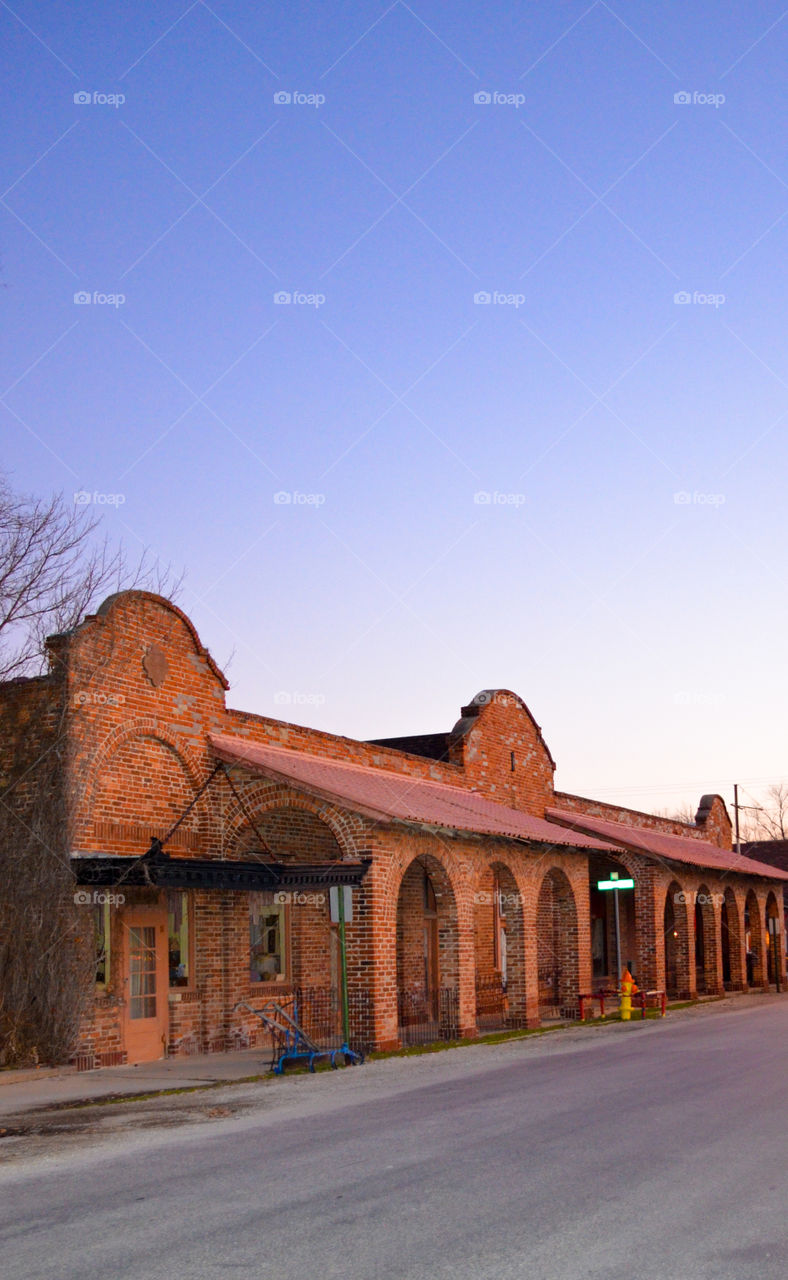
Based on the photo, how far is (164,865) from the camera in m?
17.6

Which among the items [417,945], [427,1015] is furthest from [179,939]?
[427,1015]

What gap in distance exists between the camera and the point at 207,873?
18.3 metres

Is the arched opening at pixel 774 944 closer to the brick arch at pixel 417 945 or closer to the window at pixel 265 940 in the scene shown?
the brick arch at pixel 417 945

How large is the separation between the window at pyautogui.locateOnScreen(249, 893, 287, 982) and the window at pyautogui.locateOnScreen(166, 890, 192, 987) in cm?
194

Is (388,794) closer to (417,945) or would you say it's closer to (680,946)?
(417,945)

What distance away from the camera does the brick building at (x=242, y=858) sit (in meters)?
18.1

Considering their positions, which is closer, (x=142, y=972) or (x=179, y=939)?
(x=142, y=972)

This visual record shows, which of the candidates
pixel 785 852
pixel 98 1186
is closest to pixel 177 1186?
pixel 98 1186

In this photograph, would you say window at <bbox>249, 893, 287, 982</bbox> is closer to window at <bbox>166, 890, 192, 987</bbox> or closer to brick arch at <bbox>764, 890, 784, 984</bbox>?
window at <bbox>166, 890, 192, 987</bbox>

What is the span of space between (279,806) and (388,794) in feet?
6.79

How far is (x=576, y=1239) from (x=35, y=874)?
1146 cm

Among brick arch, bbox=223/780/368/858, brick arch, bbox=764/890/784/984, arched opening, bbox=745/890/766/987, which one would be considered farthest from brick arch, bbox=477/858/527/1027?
brick arch, bbox=764/890/784/984

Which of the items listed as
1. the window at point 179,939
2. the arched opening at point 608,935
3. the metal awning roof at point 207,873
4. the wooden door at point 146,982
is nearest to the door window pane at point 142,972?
the wooden door at point 146,982

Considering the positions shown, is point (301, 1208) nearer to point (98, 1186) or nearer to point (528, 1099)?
point (98, 1186)
